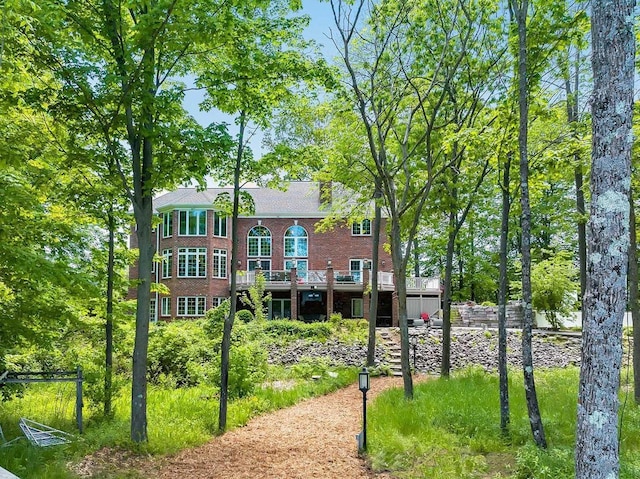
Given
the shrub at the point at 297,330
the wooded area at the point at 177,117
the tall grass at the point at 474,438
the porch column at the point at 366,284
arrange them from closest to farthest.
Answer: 1. the tall grass at the point at 474,438
2. the wooded area at the point at 177,117
3. the shrub at the point at 297,330
4. the porch column at the point at 366,284

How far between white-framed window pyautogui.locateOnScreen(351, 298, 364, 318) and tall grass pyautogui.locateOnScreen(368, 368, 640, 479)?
2053 cm

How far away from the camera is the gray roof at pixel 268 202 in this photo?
97.9 ft

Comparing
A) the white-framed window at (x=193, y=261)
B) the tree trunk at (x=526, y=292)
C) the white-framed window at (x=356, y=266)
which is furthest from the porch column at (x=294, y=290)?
the tree trunk at (x=526, y=292)

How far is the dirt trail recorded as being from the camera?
636 cm

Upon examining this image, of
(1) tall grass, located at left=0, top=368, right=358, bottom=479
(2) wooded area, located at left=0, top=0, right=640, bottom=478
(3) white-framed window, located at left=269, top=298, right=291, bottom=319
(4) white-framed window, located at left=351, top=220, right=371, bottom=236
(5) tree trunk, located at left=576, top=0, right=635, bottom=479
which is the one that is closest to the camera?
(5) tree trunk, located at left=576, top=0, right=635, bottom=479

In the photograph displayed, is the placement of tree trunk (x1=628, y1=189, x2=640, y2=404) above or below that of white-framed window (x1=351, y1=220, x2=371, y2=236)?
below

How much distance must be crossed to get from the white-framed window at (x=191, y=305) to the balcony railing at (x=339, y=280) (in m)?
2.29

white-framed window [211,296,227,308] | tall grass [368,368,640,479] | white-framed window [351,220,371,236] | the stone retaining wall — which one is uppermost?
white-framed window [351,220,371,236]

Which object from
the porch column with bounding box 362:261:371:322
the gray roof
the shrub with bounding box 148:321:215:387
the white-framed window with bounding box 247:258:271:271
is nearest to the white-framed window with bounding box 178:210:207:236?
the gray roof

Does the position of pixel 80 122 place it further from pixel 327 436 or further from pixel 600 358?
pixel 600 358

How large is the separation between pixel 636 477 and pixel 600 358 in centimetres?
224

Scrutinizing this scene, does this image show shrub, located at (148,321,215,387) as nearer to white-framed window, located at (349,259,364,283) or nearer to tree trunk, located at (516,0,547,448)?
tree trunk, located at (516,0,547,448)

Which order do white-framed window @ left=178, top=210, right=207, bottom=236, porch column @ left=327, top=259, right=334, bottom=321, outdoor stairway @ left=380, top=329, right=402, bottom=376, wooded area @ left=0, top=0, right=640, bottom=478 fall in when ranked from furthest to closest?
1. white-framed window @ left=178, top=210, right=207, bottom=236
2. porch column @ left=327, top=259, right=334, bottom=321
3. outdoor stairway @ left=380, top=329, right=402, bottom=376
4. wooded area @ left=0, top=0, right=640, bottom=478

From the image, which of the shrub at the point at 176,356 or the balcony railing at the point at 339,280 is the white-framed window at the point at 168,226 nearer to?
the balcony railing at the point at 339,280
